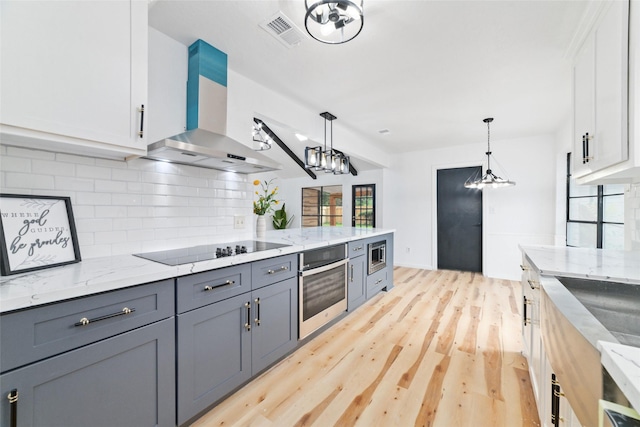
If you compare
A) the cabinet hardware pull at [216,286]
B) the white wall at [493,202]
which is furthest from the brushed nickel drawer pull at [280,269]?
the white wall at [493,202]

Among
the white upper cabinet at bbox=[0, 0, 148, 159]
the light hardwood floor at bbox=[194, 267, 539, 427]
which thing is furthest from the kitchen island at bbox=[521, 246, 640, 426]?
the white upper cabinet at bbox=[0, 0, 148, 159]

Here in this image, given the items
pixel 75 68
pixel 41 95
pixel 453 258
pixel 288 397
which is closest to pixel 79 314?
pixel 41 95

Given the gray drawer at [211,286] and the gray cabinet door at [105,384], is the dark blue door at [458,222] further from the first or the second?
the gray cabinet door at [105,384]

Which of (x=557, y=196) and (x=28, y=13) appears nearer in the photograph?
(x=28, y=13)

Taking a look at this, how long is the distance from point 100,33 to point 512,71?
3.05 metres

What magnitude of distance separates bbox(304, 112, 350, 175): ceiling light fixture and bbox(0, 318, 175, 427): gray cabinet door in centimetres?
235

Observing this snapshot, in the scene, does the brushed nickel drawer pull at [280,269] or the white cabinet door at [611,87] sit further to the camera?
the brushed nickel drawer pull at [280,269]

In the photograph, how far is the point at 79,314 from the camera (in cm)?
100

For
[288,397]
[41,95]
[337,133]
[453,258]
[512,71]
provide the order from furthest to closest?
[453,258], [337,133], [512,71], [288,397], [41,95]

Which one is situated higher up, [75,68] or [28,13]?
[28,13]

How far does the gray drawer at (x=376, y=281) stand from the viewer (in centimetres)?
325

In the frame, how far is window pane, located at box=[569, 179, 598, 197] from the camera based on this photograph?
2.95m

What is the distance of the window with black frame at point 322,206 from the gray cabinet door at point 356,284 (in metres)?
3.69

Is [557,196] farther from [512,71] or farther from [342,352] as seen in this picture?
[342,352]
